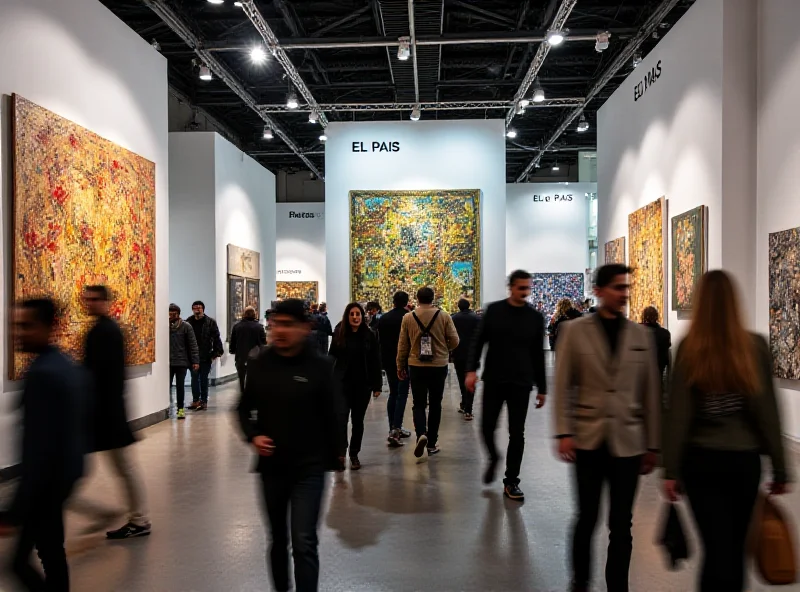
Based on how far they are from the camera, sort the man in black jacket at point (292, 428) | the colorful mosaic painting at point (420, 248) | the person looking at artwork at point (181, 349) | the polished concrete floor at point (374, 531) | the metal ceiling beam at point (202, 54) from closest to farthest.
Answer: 1. the man in black jacket at point (292, 428)
2. the polished concrete floor at point (374, 531)
3. the person looking at artwork at point (181, 349)
4. the metal ceiling beam at point (202, 54)
5. the colorful mosaic painting at point (420, 248)

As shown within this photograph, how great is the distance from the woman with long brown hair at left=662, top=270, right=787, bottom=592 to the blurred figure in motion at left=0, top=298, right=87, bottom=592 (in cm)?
248

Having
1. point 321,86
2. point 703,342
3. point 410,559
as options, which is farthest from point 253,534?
point 321,86

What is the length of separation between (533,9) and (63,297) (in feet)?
34.2

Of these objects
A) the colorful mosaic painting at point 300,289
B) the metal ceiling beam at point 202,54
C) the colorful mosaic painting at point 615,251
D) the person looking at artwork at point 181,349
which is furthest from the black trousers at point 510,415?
the colorful mosaic painting at point 300,289

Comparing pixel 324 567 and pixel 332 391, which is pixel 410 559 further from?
pixel 332 391

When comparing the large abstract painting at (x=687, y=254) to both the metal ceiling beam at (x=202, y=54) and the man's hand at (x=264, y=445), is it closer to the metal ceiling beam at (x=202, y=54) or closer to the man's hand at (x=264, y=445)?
the man's hand at (x=264, y=445)

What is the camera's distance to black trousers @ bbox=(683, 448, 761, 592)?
9.19 feet

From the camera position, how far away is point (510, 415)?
571 cm

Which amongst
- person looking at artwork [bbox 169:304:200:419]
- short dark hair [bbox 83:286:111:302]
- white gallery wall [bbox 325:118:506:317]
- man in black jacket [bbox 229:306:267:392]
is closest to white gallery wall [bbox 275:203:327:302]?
white gallery wall [bbox 325:118:506:317]

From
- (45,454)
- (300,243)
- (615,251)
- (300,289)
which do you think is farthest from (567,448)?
(300,243)

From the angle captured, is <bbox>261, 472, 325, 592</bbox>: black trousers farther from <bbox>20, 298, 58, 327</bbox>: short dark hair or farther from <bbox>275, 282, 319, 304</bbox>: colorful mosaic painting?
<bbox>275, 282, 319, 304</bbox>: colorful mosaic painting

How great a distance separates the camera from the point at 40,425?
9.64 feet

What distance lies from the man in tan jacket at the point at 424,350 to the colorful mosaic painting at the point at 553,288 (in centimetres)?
1686

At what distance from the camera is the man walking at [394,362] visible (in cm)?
817
